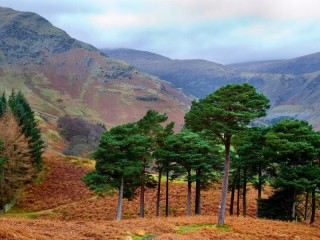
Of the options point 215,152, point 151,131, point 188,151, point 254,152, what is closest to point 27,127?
point 151,131

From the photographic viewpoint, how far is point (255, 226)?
96.9ft

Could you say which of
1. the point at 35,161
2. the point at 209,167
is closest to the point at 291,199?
the point at 209,167

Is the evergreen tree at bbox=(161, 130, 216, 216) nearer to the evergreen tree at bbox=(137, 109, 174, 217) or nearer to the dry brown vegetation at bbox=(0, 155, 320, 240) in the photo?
the evergreen tree at bbox=(137, 109, 174, 217)

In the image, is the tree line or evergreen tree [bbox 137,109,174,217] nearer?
the tree line

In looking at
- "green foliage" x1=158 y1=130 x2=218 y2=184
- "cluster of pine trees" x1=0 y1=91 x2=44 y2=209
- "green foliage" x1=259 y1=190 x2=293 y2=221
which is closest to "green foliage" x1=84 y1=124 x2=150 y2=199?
"green foliage" x1=158 y1=130 x2=218 y2=184

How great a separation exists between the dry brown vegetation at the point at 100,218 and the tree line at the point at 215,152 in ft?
12.9

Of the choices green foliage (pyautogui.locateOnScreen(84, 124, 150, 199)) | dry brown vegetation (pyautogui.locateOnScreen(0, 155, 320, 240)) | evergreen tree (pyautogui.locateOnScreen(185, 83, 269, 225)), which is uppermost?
evergreen tree (pyautogui.locateOnScreen(185, 83, 269, 225))

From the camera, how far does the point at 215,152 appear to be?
139 ft

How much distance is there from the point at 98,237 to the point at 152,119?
22723mm

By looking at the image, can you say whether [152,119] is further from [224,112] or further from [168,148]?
[224,112]

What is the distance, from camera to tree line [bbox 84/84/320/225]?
30.5 meters

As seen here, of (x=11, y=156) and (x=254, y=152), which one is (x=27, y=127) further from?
(x=254, y=152)

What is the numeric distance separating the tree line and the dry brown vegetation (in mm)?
3940

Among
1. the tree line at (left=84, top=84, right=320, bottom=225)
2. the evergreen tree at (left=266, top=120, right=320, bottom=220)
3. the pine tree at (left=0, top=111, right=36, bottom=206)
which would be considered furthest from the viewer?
the pine tree at (left=0, top=111, right=36, bottom=206)
